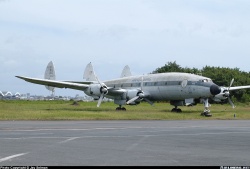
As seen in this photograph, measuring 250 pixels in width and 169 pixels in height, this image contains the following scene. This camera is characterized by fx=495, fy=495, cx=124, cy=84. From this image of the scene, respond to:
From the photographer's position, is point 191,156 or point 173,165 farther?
point 191,156

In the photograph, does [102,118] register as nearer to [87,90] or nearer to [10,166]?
[87,90]

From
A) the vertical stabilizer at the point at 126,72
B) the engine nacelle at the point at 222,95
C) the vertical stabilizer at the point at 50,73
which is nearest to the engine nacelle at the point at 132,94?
the engine nacelle at the point at 222,95

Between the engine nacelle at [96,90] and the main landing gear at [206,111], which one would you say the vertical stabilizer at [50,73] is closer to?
the engine nacelle at [96,90]

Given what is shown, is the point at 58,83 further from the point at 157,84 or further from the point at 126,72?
the point at 126,72

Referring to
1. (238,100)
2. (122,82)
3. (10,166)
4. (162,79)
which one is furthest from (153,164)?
(238,100)

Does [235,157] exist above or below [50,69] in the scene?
below

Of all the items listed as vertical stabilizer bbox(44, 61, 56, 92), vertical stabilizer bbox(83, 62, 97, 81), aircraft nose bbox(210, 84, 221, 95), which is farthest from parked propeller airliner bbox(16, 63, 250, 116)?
vertical stabilizer bbox(83, 62, 97, 81)

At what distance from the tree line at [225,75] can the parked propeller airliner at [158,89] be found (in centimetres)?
4012

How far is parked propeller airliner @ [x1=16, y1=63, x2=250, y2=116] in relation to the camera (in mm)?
48469

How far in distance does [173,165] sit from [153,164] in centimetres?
48

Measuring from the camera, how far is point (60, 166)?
10.9m

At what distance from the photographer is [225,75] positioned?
104562 mm

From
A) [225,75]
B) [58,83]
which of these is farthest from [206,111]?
[225,75]

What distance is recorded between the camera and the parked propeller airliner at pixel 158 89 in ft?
159
